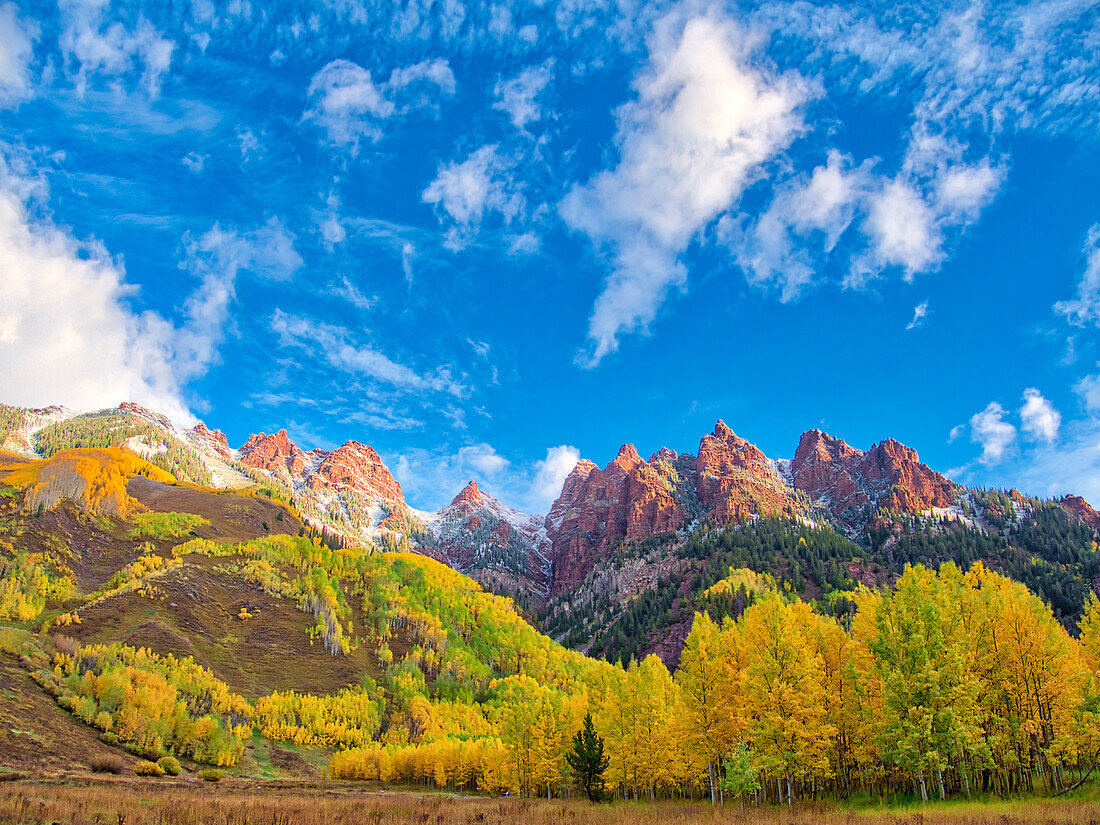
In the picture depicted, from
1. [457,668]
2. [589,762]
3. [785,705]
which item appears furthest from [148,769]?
[457,668]

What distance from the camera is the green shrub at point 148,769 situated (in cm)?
5310

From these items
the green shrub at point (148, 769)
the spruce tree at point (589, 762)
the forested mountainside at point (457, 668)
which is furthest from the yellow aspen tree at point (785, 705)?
the green shrub at point (148, 769)

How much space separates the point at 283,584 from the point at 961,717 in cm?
13447

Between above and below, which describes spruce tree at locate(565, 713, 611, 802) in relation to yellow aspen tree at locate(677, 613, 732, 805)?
below

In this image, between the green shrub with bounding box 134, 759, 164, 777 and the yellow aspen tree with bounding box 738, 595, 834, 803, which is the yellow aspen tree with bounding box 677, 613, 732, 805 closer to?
the yellow aspen tree with bounding box 738, 595, 834, 803

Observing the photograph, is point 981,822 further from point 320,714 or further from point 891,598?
point 320,714

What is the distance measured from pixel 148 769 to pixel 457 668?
8408 cm

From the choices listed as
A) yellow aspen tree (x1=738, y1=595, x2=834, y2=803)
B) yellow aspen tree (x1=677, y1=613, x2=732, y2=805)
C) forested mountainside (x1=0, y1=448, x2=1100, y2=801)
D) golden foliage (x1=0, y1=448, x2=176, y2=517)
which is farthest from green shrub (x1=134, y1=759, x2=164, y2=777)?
golden foliage (x1=0, y1=448, x2=176, y2=517)

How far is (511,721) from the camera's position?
2324 inches

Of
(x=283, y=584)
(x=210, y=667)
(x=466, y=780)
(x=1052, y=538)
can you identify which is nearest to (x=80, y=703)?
(x=210, y=667)

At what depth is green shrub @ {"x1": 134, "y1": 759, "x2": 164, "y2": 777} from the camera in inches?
2091

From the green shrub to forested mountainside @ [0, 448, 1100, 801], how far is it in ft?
17.9

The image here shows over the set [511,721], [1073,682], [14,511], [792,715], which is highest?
[14,511]

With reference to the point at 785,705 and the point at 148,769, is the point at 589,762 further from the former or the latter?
the point at 148,769
